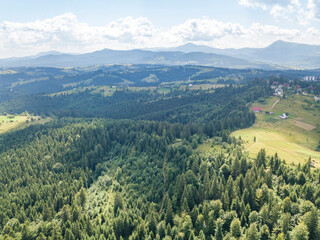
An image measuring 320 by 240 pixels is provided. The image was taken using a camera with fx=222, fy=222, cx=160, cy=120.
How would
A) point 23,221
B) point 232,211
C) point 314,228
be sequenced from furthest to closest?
1. point 23,221
2. point 232,211
3. point 314,228

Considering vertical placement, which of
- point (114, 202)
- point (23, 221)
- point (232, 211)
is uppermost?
point (232, 211)

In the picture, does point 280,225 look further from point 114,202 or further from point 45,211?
point 45,211

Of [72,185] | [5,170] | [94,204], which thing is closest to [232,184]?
[94,204]

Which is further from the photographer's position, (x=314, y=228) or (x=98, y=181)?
(x=98, y=181)

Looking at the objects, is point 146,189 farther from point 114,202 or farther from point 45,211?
point 45,211

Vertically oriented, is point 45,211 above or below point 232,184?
below

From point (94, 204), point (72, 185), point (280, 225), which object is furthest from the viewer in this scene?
point (72, 185)

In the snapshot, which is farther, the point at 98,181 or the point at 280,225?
the point at 98,181

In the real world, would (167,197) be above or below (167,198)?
above

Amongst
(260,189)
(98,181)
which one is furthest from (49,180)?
(260,189)
